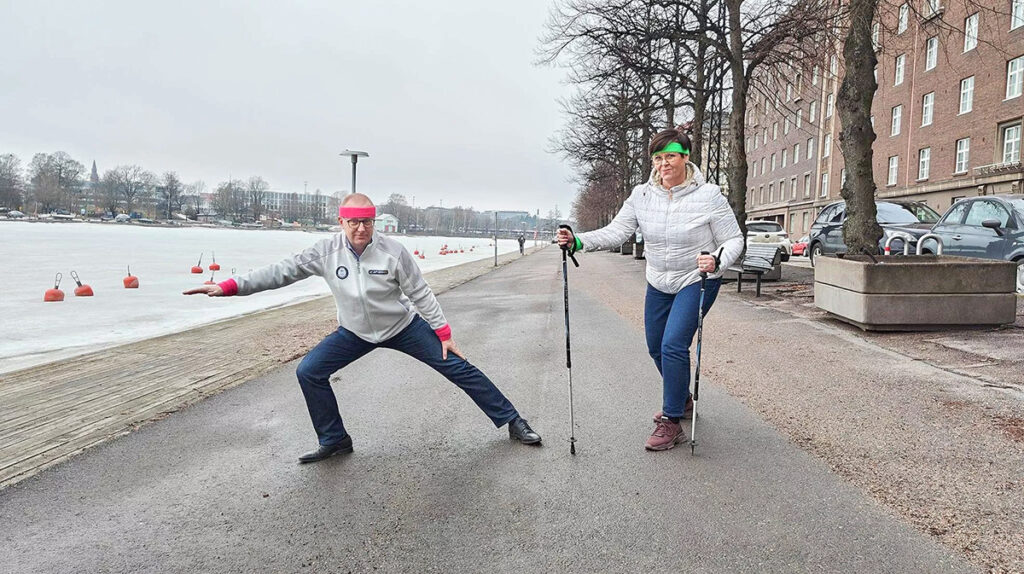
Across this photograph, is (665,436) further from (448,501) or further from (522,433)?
(448,501)

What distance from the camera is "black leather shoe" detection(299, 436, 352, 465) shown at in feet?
13.1

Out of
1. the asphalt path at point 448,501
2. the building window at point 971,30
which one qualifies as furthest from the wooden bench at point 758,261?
the building window at point 971,30

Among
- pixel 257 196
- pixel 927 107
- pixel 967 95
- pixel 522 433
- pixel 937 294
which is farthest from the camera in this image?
pixel 257 196

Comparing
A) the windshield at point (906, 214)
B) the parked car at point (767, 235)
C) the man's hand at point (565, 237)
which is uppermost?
the windshield at point (906, 214)

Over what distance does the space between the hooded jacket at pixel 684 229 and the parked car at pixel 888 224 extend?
472 inches

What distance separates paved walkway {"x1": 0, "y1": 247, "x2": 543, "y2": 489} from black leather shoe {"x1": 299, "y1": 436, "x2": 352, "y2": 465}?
1495mm

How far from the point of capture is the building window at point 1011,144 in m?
28.6

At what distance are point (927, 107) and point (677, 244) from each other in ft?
129

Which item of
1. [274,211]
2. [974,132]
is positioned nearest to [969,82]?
[974,132]

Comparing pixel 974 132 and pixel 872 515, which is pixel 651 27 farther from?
pixel 974 132

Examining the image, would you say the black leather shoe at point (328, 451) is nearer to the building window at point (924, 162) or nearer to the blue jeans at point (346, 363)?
the blue jeans at point (346, 363)

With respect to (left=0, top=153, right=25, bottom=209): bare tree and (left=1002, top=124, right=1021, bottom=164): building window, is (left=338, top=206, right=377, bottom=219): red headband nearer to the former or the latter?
(left=1002, top=124, right=1021, bottom=164): building window

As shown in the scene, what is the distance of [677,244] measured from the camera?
4242 mm

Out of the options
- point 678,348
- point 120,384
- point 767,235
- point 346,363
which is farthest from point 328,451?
point 767,235
